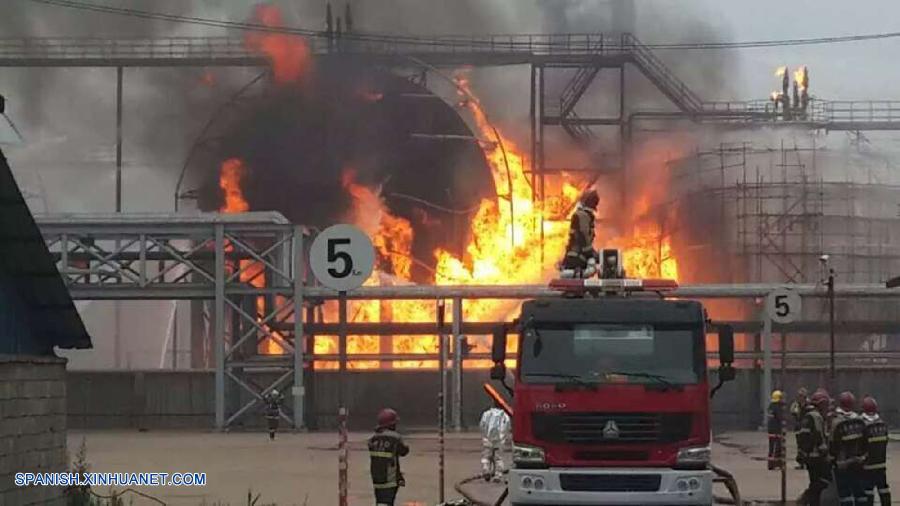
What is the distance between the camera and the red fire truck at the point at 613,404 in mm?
→ 13438

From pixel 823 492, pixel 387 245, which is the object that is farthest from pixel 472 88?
pixel 823 492

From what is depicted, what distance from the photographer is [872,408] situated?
15.4 meters

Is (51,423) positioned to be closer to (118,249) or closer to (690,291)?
(118,249)

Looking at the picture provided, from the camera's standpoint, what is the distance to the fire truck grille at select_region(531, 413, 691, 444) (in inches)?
531

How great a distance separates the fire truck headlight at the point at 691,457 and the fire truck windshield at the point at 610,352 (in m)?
0.82

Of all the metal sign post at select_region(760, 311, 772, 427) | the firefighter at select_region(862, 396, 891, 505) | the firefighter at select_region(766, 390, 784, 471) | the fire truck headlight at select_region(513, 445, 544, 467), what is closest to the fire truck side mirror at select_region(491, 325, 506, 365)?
the fire truck headlight at select_region(513, 445, 544, 467)

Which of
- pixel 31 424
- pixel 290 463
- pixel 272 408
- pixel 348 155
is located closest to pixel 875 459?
pixel 31 424

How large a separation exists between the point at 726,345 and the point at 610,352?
137 cm

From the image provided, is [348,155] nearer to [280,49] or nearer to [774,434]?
[280,49]

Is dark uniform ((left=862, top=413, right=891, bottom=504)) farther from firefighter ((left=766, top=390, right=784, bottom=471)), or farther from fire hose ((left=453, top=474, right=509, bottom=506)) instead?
firefighter ((left=766, top=390, right=784, bottom=471))

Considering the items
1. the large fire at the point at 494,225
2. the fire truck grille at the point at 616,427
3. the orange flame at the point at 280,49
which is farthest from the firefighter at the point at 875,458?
the orange flame at the point at 280,49

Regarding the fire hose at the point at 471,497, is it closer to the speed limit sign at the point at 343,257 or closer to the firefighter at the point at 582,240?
the firefighter at the point at 582,240

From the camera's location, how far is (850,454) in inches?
591

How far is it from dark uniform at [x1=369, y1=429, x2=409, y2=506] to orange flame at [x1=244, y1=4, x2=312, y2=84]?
125 ft
